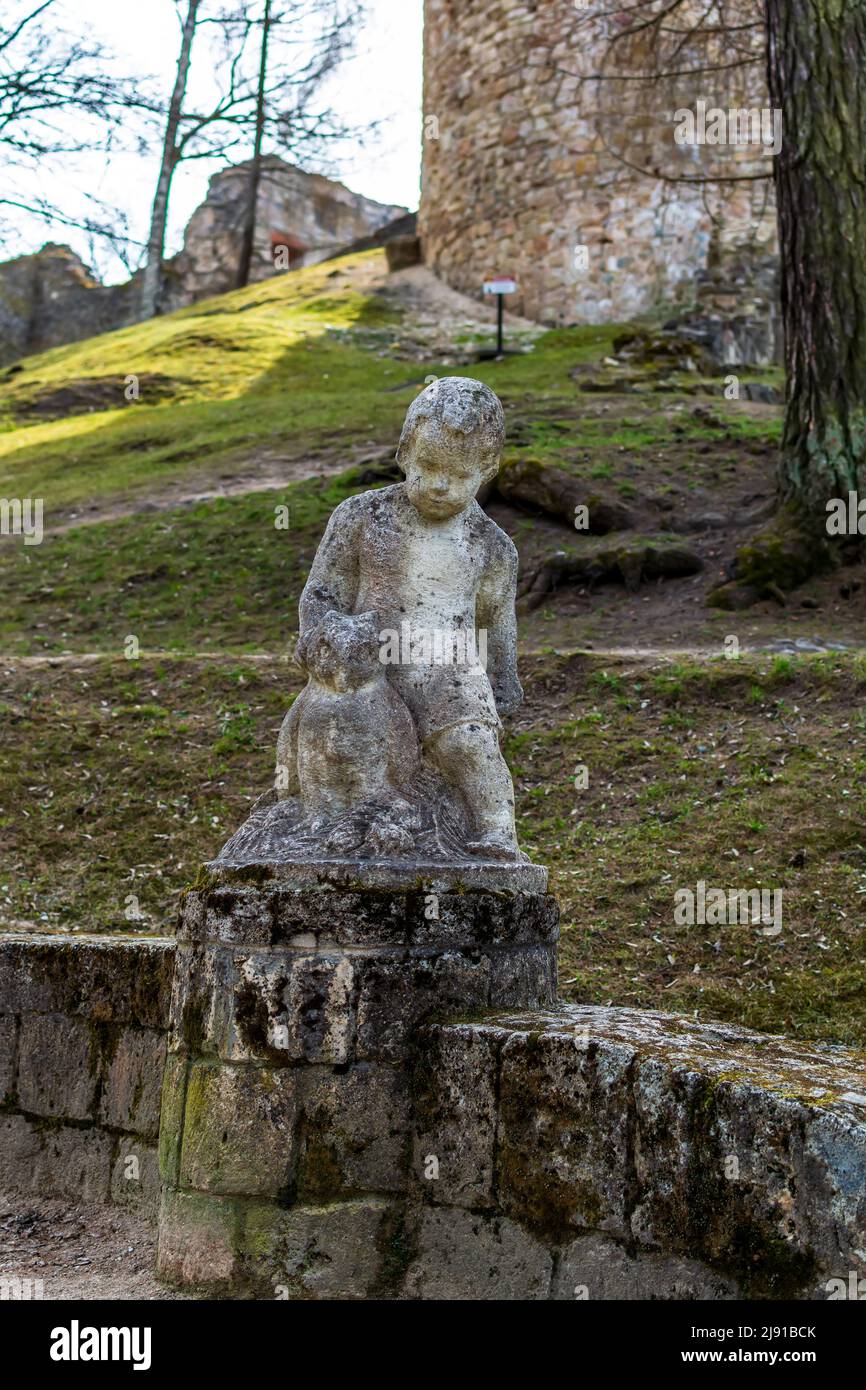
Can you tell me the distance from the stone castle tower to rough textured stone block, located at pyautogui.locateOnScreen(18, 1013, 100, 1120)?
19179 mm

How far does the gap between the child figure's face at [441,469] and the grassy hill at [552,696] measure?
8.05 ft

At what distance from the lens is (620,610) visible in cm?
1036

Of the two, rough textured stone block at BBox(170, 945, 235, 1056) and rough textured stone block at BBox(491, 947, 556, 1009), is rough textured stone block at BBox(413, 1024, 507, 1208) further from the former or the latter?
rough textured stone block at BBox(170, 945, 235, 1056)

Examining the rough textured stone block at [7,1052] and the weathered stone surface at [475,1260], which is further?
the rough textured stone block at [7,1052]

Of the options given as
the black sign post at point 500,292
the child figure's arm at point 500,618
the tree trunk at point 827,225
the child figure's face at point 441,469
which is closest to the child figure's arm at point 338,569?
the child figure's face at point 441,469

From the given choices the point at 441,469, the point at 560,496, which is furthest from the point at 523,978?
the point at 560,496

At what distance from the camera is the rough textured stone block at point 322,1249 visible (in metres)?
3.18

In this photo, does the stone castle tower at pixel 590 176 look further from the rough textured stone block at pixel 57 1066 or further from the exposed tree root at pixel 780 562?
the rough textured stone block at pixel 57 1066

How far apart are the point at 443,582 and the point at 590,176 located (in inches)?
802

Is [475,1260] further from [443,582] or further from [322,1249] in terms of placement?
[443,582]

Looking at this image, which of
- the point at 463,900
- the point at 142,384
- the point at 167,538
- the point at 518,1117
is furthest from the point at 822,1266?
the point at 142,384

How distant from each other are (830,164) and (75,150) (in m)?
6.96

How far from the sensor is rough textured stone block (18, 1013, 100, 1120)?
14.0ft

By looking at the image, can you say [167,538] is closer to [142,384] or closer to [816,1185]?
[142,384]
